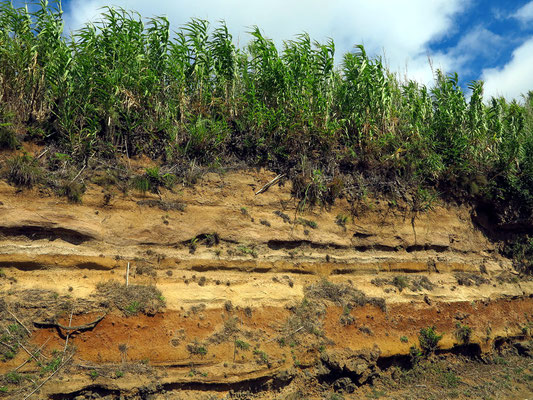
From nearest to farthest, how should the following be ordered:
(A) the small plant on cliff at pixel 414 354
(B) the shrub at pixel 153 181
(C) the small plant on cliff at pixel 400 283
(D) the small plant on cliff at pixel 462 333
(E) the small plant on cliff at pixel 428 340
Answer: (B) the shrub at pixel 153 181
(A) the small plant on cliff at pixel 414 354
(E) the small plant on cliff at pixel 428 340
(C) the small plant on cliff at pixel 400 283
(D) the small plant on cliff at pixel 462 333

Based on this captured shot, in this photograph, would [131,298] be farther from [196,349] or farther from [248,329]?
[248,329]

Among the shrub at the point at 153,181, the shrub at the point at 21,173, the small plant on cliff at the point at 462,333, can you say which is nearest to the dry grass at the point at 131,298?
the shrub at the point at 153,181

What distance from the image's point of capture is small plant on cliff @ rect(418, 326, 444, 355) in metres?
6.87

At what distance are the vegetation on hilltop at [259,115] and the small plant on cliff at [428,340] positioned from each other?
234 centimetres

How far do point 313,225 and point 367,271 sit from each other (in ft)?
3.81

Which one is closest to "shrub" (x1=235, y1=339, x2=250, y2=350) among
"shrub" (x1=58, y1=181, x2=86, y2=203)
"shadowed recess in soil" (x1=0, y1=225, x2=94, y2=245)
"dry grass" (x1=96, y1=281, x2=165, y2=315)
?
"dry grass" (x1=96, y1=281, x2=165, y2=315)

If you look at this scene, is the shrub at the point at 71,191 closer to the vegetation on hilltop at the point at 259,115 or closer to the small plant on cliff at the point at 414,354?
the vegetation on hilltop at the point at 259,115

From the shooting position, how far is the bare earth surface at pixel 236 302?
4.91m

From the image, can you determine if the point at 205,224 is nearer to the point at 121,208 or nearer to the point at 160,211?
the point at 160,211

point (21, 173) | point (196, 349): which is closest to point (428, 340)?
point (196, 349)

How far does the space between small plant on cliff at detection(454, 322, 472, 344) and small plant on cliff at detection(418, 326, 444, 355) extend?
0.54 metres

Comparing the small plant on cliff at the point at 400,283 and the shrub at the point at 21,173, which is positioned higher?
the shrub at the point at 21,173

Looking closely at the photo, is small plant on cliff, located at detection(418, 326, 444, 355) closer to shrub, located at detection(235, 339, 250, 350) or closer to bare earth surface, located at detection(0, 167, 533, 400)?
bare earth surface, located at detection(0, 167, 533, 400)

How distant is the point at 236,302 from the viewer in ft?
19.0
